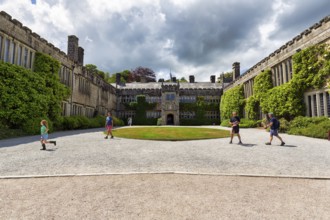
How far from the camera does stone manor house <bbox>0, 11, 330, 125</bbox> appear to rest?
13961mm

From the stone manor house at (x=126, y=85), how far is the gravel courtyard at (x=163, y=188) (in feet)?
38.9

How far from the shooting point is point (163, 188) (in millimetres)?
3717

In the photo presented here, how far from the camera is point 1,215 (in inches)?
104

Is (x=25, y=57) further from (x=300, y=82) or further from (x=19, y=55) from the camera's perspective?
(x=300, y=82)

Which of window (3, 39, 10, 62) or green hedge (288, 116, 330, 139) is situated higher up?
window (3, 39, 10, 62)

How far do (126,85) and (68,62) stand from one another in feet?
74.7

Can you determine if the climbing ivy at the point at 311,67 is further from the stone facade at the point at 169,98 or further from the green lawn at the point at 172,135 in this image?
the stone facade at the point at 169,98

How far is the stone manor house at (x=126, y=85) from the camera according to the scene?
14.0 meters

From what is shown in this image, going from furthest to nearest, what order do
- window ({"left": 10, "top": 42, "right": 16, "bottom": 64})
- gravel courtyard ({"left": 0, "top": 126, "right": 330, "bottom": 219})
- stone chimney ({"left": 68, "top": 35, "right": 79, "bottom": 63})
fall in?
stone chimney ({"left": 68, "top": 35, "right": 79, "bottom": 63}) < window ({"left": 10, "top": 42, "right": 16, "bottom": 64}) < gravel courtyard ({"left": 0, "top": 126, "right": 330, "bottom": 219})

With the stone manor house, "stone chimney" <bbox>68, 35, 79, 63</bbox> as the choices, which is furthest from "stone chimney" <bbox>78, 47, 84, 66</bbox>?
"stone chimney" <bbox>68, 35, 79, 63</bbox>

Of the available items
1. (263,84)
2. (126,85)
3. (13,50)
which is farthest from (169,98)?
(13,50)

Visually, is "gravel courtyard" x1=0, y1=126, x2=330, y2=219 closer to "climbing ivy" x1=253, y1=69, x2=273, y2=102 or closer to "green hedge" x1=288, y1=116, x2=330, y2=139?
"green hedge" x1=288, y1=116, x2=330, y2=139

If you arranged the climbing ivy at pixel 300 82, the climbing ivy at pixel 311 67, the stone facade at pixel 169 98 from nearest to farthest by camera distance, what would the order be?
the climbing ivy at pixel 311 67 < the climbing ivy at pixel 300 82 < the stone facade at pixel 169 98

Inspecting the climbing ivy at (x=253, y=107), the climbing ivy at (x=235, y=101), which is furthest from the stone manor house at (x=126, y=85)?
the climbing ivy at (x=253, y=107)
